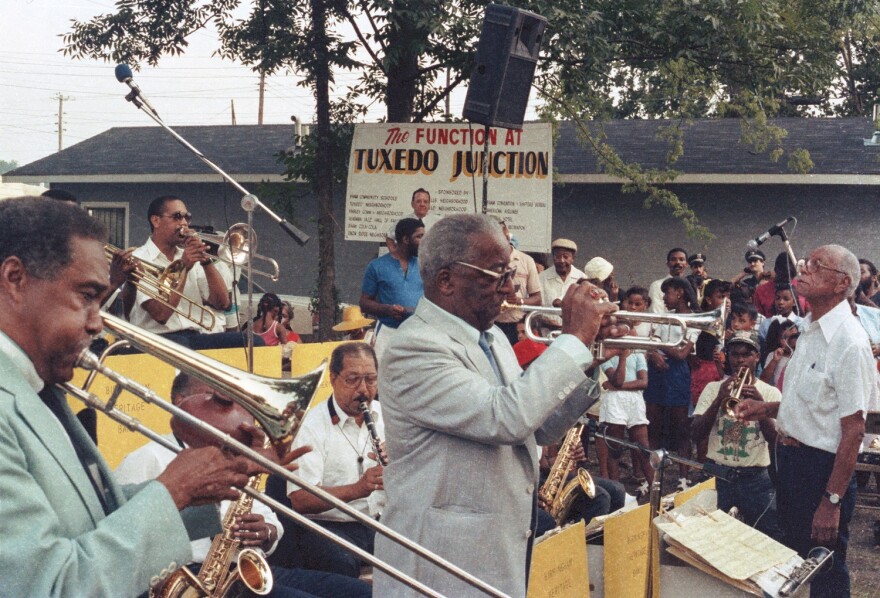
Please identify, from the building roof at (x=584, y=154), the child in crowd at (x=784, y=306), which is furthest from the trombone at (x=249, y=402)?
the building roof at (x=584, y=154)

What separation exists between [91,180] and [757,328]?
15292 mm

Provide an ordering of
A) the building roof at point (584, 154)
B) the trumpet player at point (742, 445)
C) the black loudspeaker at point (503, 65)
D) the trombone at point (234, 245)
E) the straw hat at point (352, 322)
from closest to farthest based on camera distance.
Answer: the trumpet player at point (742, 445), the trombone at point (234, 245), the black loudspeaker at point (503, 65), the straw hat at point (352, 322), the building roof at point (584, 154)

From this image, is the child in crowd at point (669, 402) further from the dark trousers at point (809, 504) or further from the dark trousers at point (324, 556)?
the dark trousers at point (324, 556)

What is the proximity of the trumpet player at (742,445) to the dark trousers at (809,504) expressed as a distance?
106 cm

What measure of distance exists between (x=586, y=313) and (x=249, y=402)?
3.53ft

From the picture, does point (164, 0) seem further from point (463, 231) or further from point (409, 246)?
point (463, 231)

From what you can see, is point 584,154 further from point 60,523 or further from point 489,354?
point 60,523

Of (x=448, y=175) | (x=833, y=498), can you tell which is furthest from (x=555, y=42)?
(x=833, y=498)

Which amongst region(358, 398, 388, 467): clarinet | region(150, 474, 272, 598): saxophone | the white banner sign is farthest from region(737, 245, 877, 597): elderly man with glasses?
the white banner sign

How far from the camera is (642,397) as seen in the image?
848 centimetres

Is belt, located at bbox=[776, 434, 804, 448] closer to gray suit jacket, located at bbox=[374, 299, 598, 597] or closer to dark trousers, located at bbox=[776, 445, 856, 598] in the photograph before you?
dark trousers, located at bbox=[776, 445, 856, 598]

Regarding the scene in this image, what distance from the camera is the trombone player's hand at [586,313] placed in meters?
2.86

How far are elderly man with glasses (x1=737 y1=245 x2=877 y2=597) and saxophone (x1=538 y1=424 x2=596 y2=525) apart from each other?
4.97ft

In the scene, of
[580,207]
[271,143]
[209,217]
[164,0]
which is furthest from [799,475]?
[271,143]
